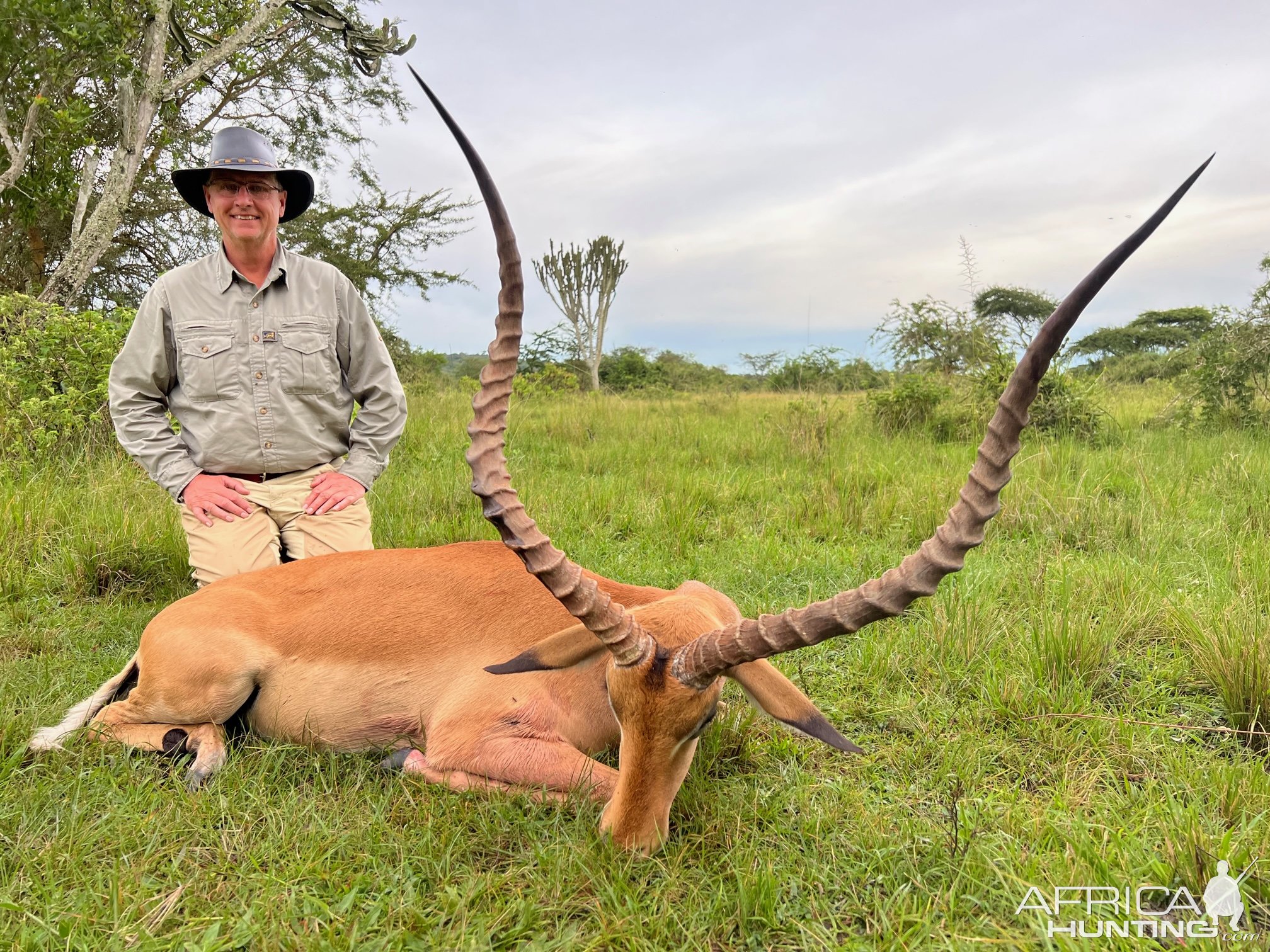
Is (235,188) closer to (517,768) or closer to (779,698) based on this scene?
(517,768)

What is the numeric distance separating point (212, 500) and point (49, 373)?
175 inches

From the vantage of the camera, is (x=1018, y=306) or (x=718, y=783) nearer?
(x=718, y=783)

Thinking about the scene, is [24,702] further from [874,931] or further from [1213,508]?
[1213,508]

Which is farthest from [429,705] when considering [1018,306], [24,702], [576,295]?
Answer: [576,295]

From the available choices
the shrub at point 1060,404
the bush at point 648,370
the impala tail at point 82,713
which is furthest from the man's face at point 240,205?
the bush at point 648,370

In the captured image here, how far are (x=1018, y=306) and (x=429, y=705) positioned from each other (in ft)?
92.0

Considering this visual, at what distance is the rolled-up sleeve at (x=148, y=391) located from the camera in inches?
166

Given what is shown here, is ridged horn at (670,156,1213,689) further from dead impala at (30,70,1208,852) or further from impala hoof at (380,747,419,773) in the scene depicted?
impala hoof at (380,747,419,773)

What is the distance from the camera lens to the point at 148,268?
51.1 feet

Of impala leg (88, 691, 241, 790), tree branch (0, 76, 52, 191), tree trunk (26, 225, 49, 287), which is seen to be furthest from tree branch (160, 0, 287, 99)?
impala leg (88, 691, 241, 790)

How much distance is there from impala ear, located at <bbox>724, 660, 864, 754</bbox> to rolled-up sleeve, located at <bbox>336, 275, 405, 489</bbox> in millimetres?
2897

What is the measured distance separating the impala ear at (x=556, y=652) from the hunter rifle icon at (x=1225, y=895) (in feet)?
6.04

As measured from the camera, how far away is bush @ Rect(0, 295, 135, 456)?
6680 millimetres

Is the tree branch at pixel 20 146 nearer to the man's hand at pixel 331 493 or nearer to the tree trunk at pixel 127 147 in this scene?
the tree trunk at pixel 127 147
